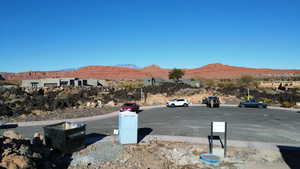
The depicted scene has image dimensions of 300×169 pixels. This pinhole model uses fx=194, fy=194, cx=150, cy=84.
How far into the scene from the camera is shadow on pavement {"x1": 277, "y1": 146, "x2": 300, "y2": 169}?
24.7 ft

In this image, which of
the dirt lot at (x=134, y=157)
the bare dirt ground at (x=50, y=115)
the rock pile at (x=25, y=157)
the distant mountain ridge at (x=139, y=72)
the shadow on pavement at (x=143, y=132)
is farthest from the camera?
the distant mountain ridge at (x=139, y=72)

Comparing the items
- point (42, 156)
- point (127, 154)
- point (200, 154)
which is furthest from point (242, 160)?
point (42, 156)

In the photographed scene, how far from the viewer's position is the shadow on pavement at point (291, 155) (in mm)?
7537

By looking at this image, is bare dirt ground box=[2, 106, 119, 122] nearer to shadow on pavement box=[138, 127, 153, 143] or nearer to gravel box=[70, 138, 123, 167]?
shadow on pavement box=[138, 127, 153, 143]

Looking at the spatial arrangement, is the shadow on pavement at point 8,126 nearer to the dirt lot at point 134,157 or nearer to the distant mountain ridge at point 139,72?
the dirt lot at point 134,157

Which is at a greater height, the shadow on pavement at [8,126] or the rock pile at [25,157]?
the rock pile at [25,157]

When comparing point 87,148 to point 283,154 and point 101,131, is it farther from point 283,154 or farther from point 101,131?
point 283,154

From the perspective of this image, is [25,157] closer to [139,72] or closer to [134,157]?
[134,157]

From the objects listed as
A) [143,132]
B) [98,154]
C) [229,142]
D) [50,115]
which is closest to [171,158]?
[98,154]

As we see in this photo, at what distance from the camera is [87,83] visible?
5944 cm

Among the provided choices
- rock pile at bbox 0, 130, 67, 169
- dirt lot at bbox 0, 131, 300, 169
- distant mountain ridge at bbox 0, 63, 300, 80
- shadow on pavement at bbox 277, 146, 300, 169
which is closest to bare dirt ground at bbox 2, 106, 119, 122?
dirt lot at bbox 0, 131, 300, 169

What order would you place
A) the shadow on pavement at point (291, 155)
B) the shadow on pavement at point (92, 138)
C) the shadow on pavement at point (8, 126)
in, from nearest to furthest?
the shadow on pavement at point (291, 155) < the shadow on pavement at point (92, 138) < the shadow on pavement at point (8, 126)

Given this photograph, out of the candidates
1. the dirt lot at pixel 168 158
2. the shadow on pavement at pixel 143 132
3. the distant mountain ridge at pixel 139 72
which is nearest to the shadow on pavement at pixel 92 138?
the dirt lot at pixel 168 158

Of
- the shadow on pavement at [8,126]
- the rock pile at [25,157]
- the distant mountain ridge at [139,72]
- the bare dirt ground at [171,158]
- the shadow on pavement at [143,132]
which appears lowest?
the shadow on pavement at [8,126]
